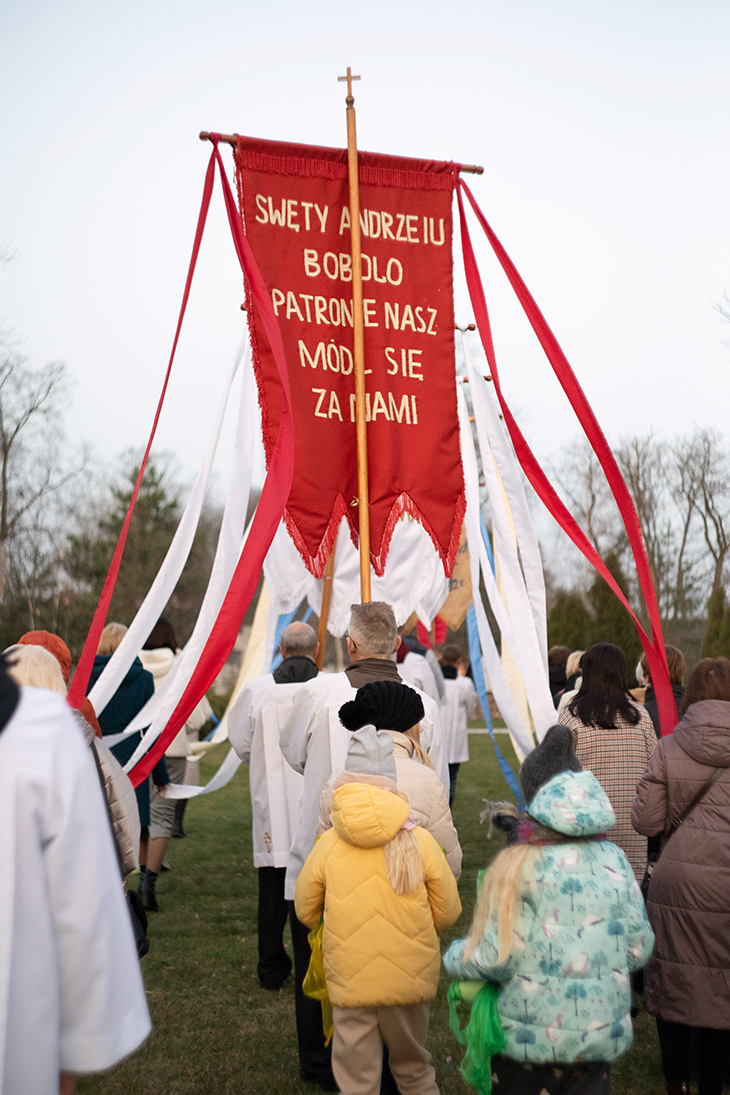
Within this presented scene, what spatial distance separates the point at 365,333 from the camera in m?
5.39

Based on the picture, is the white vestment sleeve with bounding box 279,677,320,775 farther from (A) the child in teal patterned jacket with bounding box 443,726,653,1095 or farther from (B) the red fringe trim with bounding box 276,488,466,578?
(A) the child in teal patterned jacket with bounding box 443,726,653,1095

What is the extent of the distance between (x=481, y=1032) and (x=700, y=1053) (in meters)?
→ 1.33

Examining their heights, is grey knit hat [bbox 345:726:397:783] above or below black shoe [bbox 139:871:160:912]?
above

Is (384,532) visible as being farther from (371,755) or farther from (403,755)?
(371,755)

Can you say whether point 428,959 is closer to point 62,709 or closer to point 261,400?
point 62,709

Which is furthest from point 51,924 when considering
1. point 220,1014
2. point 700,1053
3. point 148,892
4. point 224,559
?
point 148,892

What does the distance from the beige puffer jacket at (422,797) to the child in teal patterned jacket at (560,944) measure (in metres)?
0.42

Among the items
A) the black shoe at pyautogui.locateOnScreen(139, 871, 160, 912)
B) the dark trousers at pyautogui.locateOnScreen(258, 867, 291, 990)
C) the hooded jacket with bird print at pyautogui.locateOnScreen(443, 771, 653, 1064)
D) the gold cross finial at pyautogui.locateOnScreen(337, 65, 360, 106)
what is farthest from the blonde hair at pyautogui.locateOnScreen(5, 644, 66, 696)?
the black shoe at pyautogui.locateOnScreen(139, 871, 160, 912)

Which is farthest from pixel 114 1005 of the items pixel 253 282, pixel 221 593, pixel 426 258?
pixel 426 258

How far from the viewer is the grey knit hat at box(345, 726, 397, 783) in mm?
2998

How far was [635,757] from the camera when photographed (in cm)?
438

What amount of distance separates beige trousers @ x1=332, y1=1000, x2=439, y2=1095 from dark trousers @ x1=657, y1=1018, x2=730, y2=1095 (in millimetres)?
1099

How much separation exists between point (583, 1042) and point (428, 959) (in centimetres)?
52

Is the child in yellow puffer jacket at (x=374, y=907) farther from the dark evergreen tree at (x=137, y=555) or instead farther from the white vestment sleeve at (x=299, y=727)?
the dark evergreen tree at (x=137, y=555)
